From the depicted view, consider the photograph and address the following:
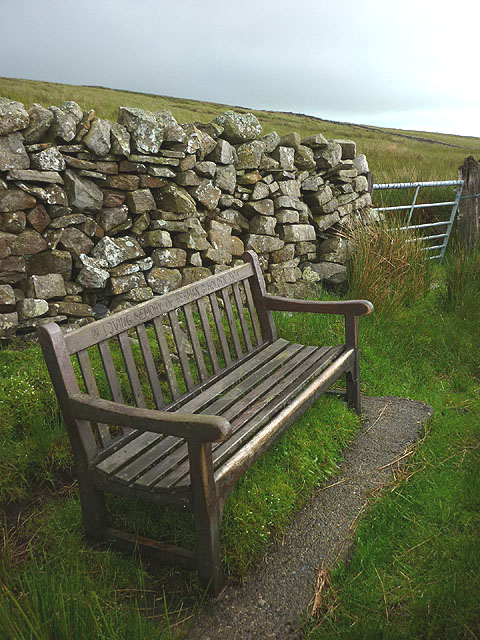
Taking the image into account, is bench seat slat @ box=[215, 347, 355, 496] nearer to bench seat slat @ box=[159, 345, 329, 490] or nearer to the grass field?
bench seat slat @ box=[159, 345, 329, 490]

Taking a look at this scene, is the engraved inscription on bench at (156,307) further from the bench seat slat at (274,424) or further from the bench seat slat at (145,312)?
the bench seat slat at (274,424)

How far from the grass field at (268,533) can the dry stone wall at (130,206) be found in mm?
670

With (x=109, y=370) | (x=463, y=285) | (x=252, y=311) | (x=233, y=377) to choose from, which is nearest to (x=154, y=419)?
(x=109, y=370)

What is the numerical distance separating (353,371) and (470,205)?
205 inches

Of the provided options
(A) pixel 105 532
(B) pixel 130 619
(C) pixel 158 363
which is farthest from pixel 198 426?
(C) pixel 158 363

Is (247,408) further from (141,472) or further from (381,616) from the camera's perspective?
(381,616)

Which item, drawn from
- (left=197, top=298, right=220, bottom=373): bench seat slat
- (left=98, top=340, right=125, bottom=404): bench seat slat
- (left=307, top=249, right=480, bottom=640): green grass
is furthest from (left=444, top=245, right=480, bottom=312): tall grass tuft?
(left=98, top=340, right=125, bottom=404): bench seat slat

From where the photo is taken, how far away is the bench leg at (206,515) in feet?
6.21

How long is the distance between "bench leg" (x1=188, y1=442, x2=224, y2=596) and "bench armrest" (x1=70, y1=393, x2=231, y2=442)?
0.07 metres

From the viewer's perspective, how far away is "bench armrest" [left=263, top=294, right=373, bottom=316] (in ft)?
10.9

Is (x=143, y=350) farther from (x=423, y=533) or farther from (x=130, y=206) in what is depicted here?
(x=130, y=206)

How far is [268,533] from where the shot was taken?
7.77 ft

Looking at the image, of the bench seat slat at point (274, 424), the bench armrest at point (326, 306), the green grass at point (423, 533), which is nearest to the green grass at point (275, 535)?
the green grass at point (423, 533)

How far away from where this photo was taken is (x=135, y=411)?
198 cm
